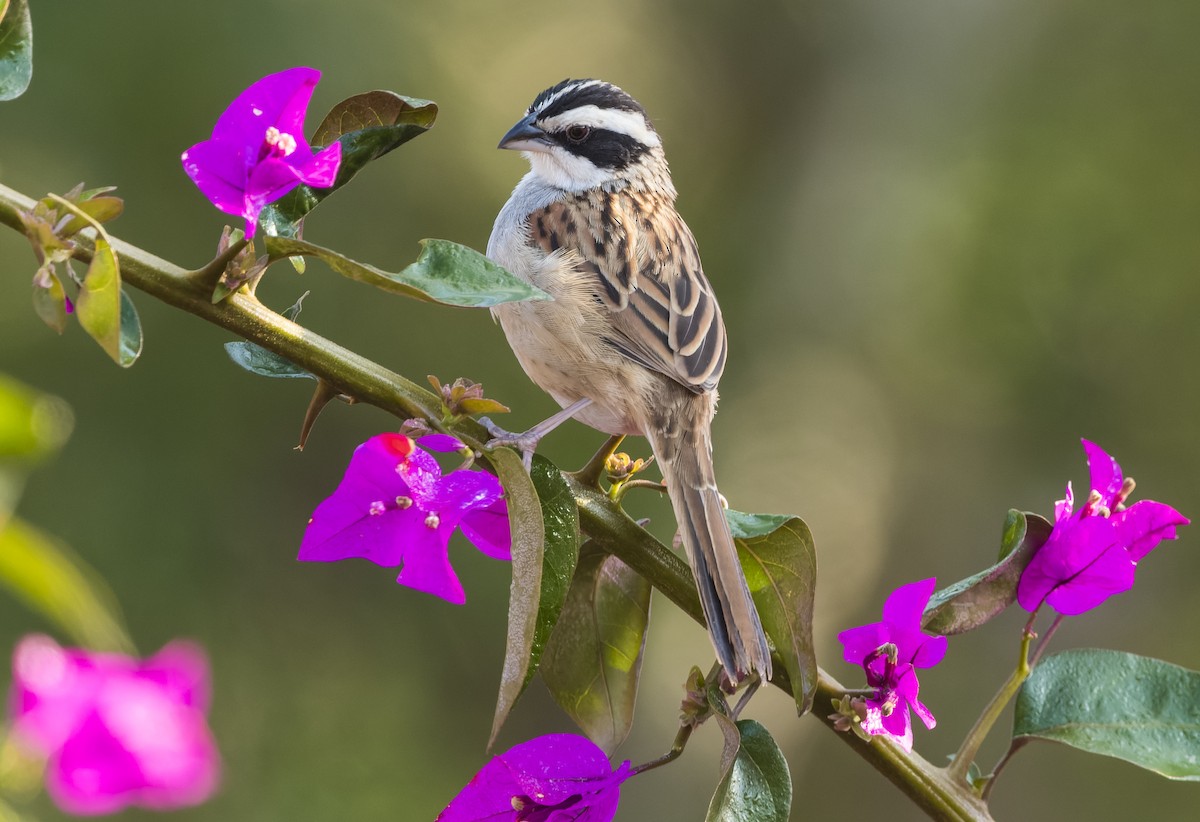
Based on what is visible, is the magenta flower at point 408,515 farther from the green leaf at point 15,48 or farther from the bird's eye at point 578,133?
the bird's eye at point 578,133

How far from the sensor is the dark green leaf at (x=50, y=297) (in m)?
1.21

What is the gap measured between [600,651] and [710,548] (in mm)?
301

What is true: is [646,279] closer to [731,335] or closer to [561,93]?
[561,93]

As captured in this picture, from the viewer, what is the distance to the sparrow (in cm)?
263

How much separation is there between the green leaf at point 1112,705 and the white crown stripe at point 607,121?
6.59ft

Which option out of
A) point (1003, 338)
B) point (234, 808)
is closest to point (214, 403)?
point (234, 808)

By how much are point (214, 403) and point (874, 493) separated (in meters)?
4.22

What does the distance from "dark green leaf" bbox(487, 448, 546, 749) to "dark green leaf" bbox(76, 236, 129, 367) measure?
386 millimetres

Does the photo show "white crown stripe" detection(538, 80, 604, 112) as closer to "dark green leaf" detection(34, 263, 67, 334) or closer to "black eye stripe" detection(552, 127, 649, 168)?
"black eye stripe" detection(552, 127, 649, 168)

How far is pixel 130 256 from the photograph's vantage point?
137 cm

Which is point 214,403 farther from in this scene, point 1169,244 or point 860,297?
point 1169,244

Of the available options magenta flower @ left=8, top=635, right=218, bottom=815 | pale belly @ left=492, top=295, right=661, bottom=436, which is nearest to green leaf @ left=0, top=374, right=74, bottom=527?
magenta flower @ left=8, top=635, right=218, bottom=815

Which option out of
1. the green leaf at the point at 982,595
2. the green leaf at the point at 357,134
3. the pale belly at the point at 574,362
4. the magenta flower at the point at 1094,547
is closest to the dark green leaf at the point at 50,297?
the green leaf at the point at 357,134

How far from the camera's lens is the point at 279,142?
1.51 m
